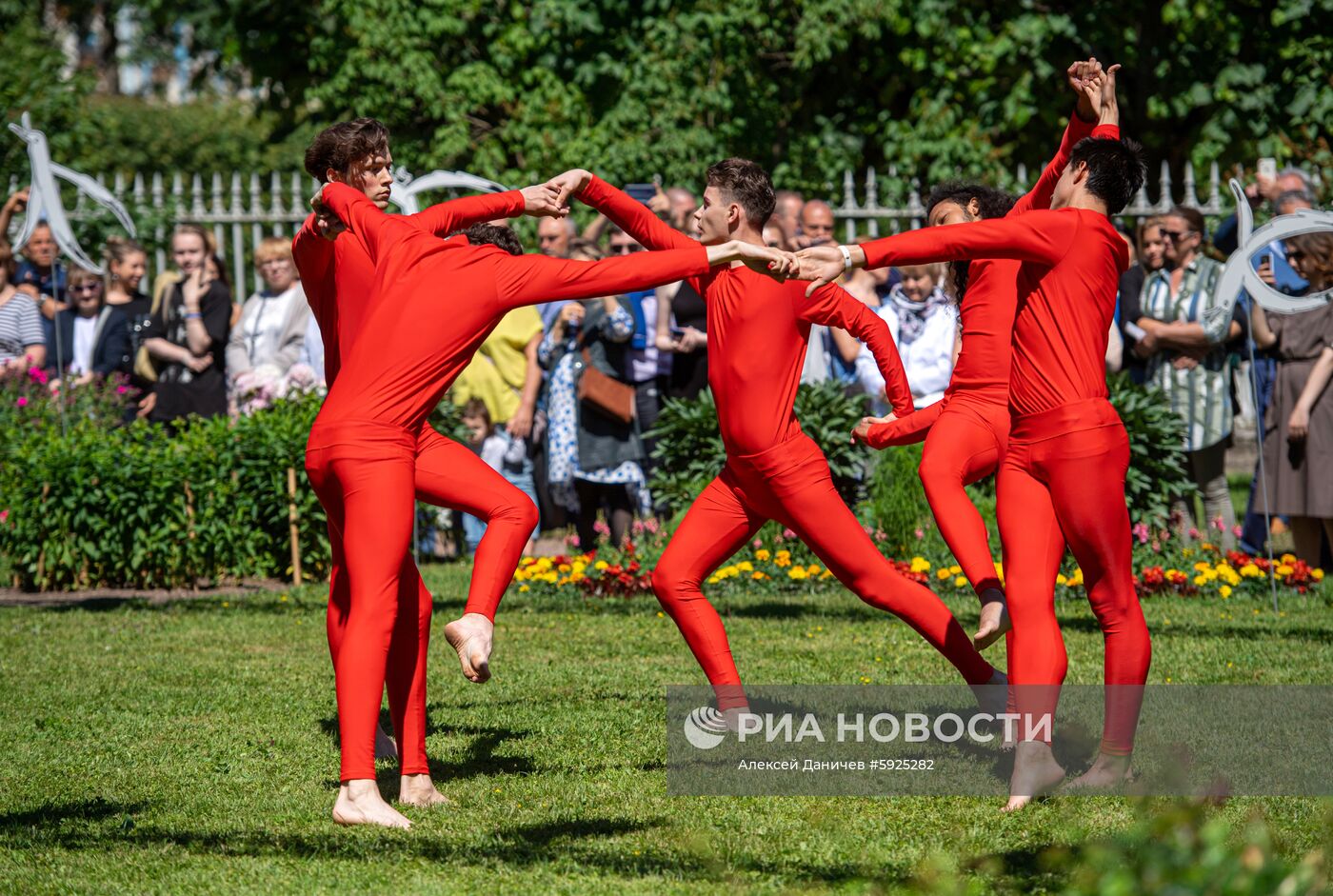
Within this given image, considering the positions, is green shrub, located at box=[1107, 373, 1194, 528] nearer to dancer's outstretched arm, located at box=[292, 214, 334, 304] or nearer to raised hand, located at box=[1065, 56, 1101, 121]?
raised hand, located at box=[1065, 56, 1101, 121]

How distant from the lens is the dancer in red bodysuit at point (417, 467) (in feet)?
18.4

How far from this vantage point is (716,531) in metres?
6.36

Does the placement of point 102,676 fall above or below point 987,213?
below

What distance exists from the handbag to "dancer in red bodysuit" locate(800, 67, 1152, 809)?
5.79m

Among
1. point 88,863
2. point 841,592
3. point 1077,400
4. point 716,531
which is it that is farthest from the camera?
point 841,592

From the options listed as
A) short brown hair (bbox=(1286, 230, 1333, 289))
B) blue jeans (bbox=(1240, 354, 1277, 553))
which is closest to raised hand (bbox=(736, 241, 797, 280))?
short brown hair (bbox=(1286, 230, 1333, 289))

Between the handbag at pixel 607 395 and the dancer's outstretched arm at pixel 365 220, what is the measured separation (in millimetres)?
5557

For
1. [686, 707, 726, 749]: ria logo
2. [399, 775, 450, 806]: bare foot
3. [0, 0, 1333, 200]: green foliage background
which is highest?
[0, 0, 1333, 200]: green foliage background

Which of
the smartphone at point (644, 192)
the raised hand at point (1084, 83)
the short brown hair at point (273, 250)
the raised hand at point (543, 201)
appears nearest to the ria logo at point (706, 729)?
the raised hand at point (543, 201)

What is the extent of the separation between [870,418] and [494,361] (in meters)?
6.31

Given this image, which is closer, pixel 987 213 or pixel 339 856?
pixel 339 856

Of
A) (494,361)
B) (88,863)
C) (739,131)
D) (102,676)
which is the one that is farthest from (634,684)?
(739,131)

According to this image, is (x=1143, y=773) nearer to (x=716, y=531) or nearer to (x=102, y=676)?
(x=716, y=531)

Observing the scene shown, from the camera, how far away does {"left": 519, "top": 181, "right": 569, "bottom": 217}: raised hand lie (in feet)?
20.6
